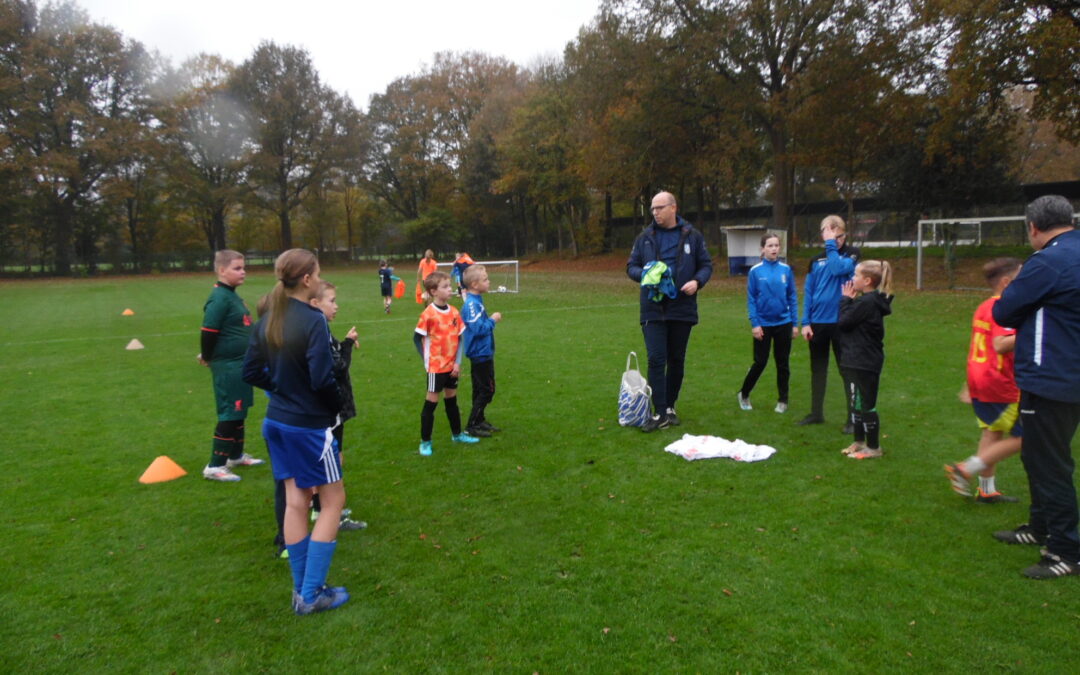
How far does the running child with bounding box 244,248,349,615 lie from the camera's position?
334 centimetres

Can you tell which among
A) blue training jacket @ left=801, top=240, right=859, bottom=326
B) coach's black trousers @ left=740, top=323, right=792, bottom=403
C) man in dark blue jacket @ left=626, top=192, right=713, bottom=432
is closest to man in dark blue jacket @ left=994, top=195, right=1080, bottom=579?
blue training jacket @ left=801, top=240, right=859, bottom=326

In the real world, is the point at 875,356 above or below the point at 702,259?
below

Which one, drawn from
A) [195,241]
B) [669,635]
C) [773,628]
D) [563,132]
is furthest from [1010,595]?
[195,241]

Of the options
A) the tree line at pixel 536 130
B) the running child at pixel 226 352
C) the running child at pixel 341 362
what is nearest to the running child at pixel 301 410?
the running child at pixel 341 362

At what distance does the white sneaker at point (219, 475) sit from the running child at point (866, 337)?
5.28 meters

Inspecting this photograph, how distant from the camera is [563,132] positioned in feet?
146

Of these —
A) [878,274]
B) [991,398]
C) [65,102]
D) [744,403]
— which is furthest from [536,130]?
[991,398]

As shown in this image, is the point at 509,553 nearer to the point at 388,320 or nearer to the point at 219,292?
the point at 219,292

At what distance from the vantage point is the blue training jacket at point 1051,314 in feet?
11.2

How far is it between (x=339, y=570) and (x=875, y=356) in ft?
14.6

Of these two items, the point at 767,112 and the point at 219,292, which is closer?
the point at 219,292

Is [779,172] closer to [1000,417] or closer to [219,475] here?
[1000,417]

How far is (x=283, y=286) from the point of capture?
3.42m

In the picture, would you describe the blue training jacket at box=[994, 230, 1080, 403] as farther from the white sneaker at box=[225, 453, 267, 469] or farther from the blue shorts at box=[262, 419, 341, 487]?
the white sneaker at box=[225, 453, 267, 469]
